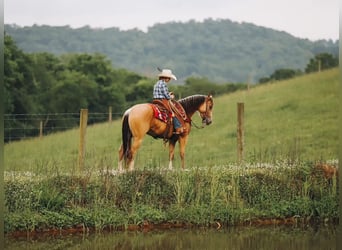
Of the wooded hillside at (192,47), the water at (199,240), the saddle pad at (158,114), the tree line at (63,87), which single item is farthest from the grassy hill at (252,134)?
the wooded hillside at (192,47)

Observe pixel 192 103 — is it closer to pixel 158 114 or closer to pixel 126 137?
pixel 158 114

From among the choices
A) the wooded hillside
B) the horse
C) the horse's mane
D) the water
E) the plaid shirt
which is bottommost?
the water

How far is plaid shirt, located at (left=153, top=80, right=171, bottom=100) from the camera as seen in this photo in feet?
46.7

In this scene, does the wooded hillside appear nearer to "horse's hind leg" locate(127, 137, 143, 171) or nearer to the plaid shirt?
the plaid shirt

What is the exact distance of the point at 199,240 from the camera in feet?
37.4

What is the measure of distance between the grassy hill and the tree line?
283 inches

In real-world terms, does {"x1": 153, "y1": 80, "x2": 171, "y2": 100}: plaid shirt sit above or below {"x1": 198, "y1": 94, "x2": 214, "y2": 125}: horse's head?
above

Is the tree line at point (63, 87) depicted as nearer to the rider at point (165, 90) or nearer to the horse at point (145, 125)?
the horse at point (145, 125)

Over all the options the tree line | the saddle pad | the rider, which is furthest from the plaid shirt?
the tree line

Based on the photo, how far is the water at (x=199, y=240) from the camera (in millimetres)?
10922

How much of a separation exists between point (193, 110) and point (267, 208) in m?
3.01

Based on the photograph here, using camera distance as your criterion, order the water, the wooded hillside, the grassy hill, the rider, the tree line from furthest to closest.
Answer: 1. the wooded hillside
2. the tree line
3. the grassy hill
4. the rider
5. the water

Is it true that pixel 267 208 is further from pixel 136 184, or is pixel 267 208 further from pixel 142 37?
pixel 142 37

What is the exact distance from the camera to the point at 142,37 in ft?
352
